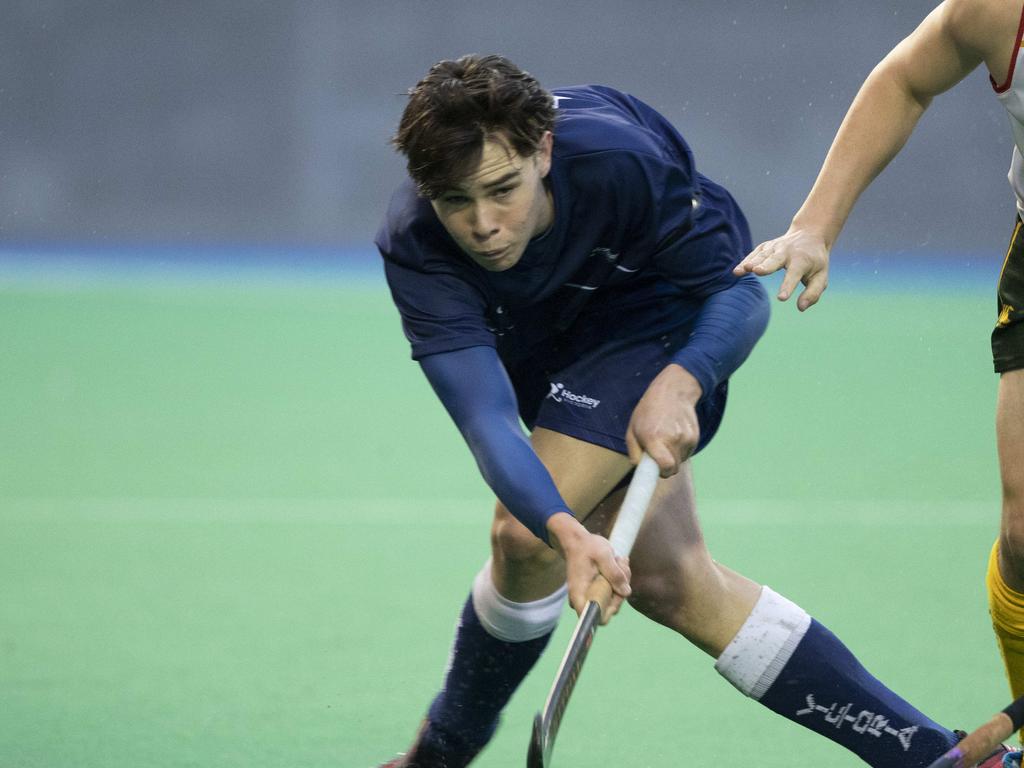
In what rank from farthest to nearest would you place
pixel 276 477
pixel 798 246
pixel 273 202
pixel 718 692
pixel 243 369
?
pixel 273 202
pixel 243 369
pixel 276 477
pixel 718 692
pixel 798 246

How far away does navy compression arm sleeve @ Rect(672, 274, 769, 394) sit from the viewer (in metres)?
2.18

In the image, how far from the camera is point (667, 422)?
208 cm

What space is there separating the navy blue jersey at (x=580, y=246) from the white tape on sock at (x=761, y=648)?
494 millimetres

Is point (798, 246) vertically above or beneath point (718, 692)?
above

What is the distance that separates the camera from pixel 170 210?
841 centimetres

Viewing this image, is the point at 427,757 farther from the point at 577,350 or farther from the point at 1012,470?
the point at 1012,470

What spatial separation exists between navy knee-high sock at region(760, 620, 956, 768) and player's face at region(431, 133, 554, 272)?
0.73m

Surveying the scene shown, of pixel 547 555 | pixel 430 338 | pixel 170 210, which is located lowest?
pixel 170 210

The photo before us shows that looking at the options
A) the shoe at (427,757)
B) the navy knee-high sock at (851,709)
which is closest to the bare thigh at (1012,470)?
the navy knee-high sock at (851,709)

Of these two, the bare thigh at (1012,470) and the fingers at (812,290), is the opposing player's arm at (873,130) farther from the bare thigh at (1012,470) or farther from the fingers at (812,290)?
the bare thigh at (1012,470)

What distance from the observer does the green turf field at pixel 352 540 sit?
2611mm

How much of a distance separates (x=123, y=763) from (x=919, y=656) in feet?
4.74

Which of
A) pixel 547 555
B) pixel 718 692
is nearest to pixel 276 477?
pixel 718 692

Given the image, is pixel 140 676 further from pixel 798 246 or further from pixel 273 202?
pixel 273 202
